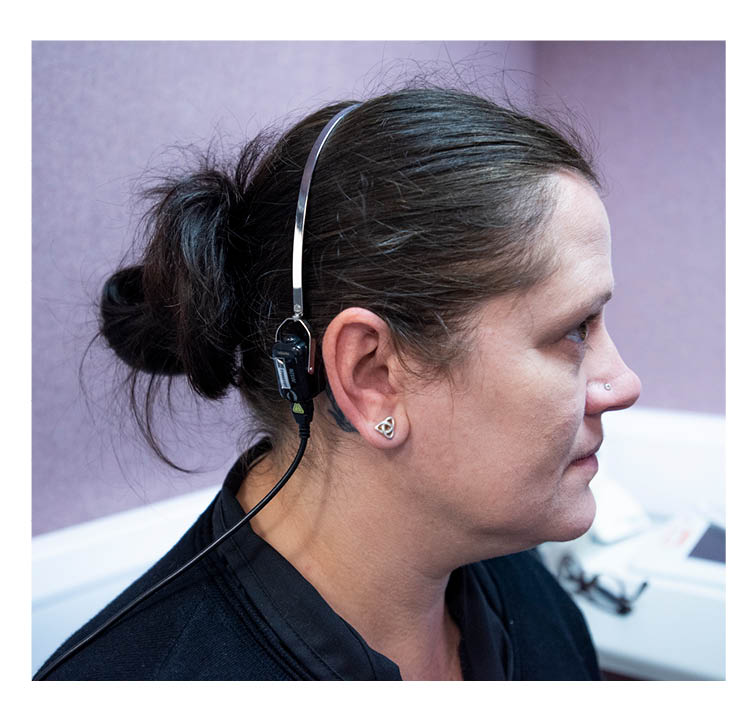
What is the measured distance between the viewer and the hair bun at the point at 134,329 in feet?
2.74

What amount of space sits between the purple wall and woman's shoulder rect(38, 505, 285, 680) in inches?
10.5

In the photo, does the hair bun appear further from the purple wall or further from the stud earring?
the stud earring

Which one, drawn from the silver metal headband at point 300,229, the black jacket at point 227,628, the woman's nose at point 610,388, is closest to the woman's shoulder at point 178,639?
the black jacket at point 227,628

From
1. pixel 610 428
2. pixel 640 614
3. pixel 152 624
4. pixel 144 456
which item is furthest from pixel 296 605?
pixel 610 428

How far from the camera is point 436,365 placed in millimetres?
696

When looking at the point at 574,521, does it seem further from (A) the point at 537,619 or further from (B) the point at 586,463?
(A) the point at 537,619

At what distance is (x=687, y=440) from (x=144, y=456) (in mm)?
1599

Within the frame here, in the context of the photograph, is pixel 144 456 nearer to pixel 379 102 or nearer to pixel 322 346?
pixel 322 346

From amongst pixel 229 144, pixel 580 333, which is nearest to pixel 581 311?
pixel 580 333

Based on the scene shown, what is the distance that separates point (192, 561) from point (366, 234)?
1.24 ft

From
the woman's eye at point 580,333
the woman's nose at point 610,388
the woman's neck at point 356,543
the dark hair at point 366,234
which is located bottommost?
the woman's neck at point 356,543

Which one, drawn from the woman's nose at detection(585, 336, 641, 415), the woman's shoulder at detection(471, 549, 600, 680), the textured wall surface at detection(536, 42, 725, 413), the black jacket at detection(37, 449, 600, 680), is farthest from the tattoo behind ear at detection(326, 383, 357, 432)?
the textured wall surface at detection(536, 42, 725, 413)

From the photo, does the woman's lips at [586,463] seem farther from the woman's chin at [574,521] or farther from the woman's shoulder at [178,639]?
the woman's shoulder at [178,639]

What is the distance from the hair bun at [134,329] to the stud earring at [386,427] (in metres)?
0.28
